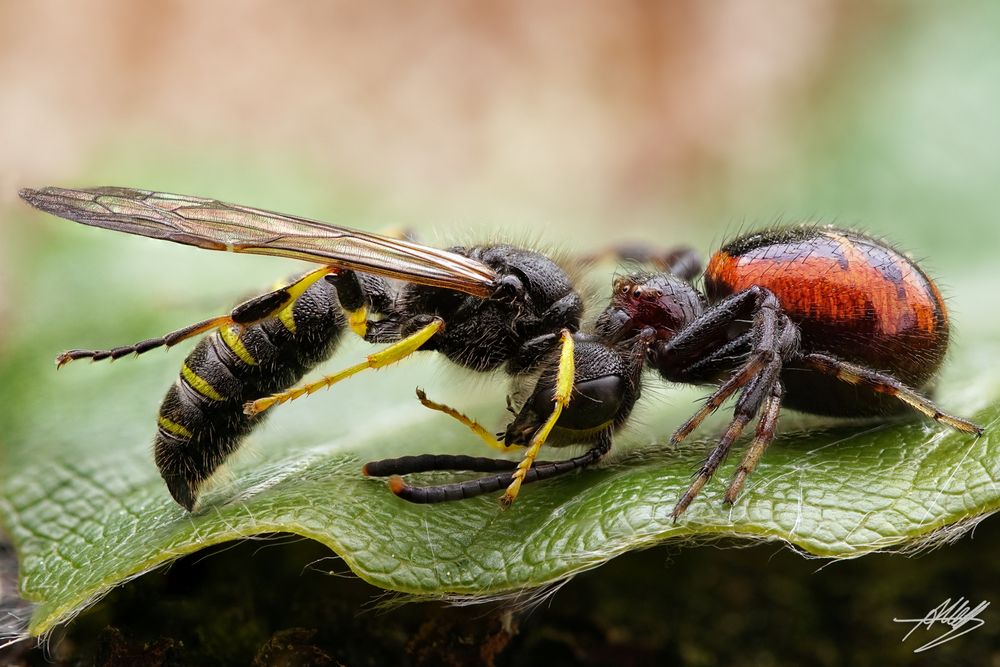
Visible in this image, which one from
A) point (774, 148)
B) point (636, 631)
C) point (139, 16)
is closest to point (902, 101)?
point (774, 148)

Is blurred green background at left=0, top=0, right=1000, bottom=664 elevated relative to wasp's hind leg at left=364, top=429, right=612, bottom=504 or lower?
elevated

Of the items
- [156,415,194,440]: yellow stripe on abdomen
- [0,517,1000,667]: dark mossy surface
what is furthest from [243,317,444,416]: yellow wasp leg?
[0,517,1000,667]: dark mossy surface

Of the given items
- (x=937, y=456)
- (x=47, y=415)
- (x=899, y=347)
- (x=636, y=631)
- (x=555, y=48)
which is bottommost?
(x=636, y=631)

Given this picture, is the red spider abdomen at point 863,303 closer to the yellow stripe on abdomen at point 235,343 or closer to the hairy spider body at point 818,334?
the hairy spider body at point 818,334

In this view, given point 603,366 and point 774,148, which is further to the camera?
point 774,148

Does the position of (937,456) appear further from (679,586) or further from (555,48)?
(555,48)

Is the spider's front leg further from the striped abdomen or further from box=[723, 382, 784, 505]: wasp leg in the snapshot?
the striped abdomen

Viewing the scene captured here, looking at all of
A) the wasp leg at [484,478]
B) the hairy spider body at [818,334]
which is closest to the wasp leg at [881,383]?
the hairy spider body at [818,334]
